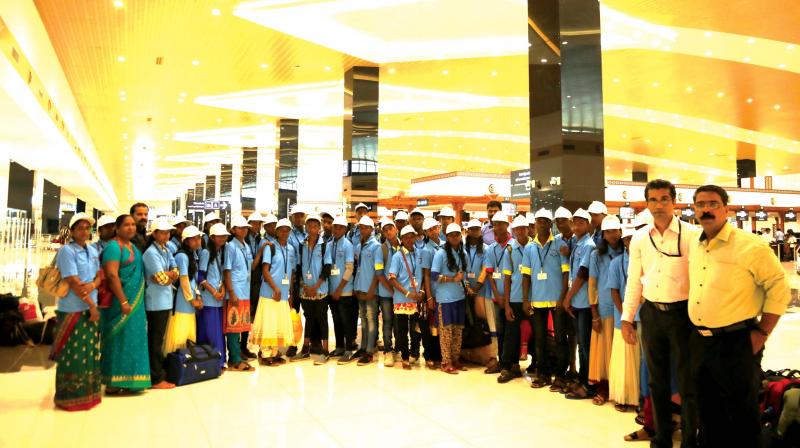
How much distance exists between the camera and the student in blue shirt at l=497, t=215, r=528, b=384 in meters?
5.13

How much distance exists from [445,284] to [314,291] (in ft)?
5.07

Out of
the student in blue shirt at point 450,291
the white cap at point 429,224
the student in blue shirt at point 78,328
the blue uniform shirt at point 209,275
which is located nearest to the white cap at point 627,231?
the student in blue shirt at point 450,291

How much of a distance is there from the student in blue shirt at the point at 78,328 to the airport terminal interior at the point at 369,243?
18 millimetres

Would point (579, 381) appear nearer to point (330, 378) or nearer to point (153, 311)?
point (330, 378)

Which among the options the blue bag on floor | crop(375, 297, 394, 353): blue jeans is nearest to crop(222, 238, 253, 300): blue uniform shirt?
the blue bag on floor

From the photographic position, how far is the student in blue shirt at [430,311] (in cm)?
557

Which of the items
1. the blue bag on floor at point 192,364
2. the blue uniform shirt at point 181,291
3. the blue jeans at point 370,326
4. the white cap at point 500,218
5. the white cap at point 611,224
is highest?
the white cap at point 500,218

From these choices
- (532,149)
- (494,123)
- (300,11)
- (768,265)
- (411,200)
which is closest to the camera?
(768,265)

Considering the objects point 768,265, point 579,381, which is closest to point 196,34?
point 579,381

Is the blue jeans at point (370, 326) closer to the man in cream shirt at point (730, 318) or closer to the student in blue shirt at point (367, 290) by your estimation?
the student in blue shirt at point (367, 290)

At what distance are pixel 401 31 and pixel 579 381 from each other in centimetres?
718

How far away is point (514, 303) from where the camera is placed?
5148 millimetres

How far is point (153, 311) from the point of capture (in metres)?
4.79

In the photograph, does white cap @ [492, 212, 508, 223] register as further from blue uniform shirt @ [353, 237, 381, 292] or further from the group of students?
blue uniform shirt @ [353, 237, 381, 292]
